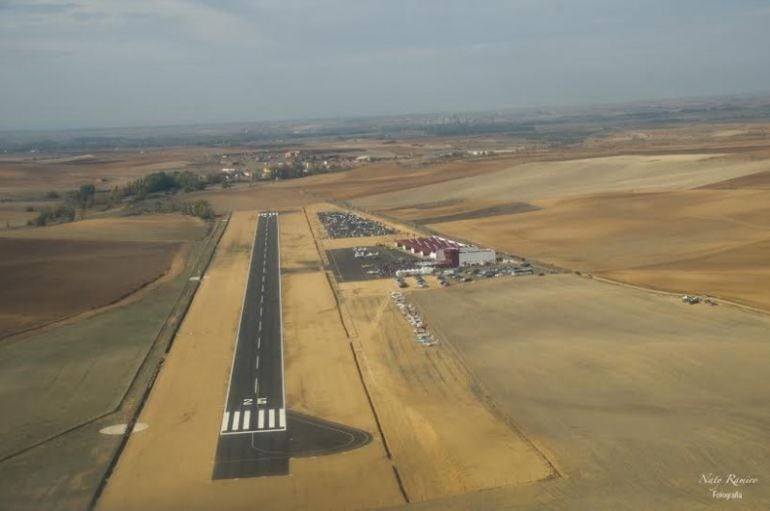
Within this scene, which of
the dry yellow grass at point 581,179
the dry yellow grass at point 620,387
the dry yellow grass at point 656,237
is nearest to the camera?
the dry yellow grass at point 620,387

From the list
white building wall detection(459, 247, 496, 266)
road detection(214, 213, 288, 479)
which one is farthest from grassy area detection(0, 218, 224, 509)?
white building wall detection(459, 247, 496, 266)

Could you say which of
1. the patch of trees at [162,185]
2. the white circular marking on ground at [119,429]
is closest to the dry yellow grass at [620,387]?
the white circular marking on ground at [119,429]

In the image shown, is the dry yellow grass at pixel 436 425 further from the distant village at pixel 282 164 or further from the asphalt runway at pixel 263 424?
the distant village at pixel 282 164

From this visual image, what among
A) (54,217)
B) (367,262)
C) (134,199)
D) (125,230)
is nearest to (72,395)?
(367,262)

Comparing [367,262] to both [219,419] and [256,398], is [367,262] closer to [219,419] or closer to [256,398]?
[256,398]

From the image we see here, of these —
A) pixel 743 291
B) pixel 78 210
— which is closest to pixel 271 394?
pixel 743 291

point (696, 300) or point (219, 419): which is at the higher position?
point (696, 300)

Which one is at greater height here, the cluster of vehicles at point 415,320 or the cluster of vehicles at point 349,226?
the cluster of vehicles at point 415,320
